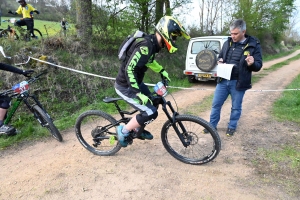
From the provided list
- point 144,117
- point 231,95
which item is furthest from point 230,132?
point 144,117

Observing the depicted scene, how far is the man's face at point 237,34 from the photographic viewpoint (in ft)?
12.0

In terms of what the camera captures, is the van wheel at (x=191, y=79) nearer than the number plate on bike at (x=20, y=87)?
No

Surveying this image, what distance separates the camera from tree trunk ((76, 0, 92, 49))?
796 cm

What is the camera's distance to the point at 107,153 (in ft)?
11.9

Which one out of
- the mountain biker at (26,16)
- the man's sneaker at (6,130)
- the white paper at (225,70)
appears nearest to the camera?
the white paper at (225,70)

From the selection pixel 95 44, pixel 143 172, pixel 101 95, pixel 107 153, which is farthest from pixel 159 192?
pixel 95 44

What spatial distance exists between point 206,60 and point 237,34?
13.3 ft

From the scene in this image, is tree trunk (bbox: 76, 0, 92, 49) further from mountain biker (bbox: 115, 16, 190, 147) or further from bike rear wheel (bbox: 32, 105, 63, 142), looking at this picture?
mountain biker (bbox: 115, 16, 190, 147)

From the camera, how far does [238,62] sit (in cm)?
392

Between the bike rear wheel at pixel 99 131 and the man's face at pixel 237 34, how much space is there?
2.42 meters

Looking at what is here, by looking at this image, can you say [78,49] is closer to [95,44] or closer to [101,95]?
[95,44]

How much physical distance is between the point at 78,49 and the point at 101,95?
2438 mm

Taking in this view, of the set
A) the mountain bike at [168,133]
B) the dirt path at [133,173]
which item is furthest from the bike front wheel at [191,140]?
the dirt path at [133,173]

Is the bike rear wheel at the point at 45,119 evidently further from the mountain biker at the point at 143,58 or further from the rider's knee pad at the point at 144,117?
the rider's knee pad at the point at 144,117
